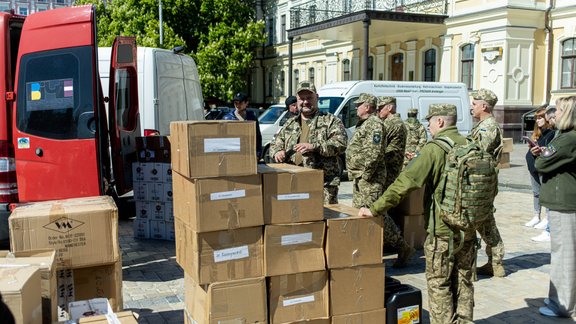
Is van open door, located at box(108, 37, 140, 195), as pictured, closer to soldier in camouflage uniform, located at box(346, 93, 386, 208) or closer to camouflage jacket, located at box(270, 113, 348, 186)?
camouflage jacket, located at box(270, 113, 348, 186)

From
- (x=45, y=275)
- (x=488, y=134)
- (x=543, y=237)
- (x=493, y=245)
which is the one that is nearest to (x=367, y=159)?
(x=488, y=134)

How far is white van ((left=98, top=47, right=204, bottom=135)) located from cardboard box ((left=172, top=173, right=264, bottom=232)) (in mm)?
5733

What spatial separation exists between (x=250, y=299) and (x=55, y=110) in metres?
3.31

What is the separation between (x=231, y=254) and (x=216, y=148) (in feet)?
2.24

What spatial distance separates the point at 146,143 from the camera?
7430 mm

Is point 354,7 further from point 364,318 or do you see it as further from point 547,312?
point 364,318

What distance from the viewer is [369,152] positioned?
579 cm

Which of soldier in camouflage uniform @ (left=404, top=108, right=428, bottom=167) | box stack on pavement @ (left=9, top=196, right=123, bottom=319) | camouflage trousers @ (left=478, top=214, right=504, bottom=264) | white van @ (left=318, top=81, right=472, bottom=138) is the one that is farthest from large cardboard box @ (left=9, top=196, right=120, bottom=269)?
white van @ (left=318, top=81, right=472, bottom=138)

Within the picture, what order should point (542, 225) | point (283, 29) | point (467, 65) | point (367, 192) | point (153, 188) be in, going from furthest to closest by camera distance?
1. point (283, 29)
2. point (467, 65)
3. point (542, 225)
4. point (153, 188)
5. point (367, 192)

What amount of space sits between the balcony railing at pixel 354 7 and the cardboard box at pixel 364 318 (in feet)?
67.6

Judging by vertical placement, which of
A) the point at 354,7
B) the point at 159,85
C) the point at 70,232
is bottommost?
the point at 70,232

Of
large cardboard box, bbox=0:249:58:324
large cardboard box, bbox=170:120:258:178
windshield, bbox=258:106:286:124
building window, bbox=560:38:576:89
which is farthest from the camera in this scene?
building window, bbox=560:38:576:89

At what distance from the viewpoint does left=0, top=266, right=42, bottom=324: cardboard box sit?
2.66 meters

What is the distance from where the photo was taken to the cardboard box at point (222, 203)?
336 cm
